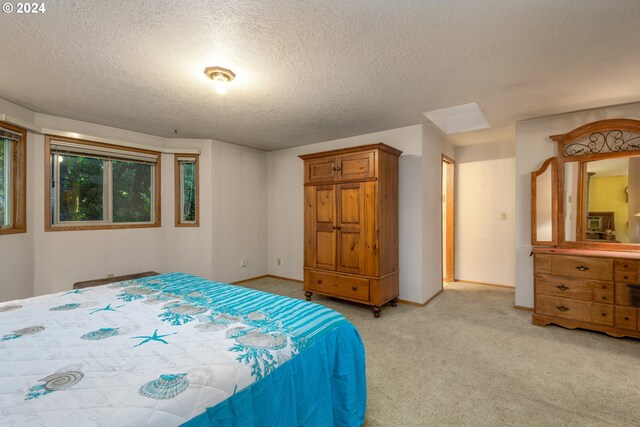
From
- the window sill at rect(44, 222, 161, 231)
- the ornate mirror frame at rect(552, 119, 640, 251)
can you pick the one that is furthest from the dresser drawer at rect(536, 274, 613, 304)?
the window sill at rect(44, 222, 161, 231)

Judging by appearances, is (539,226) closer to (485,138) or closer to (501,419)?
(485,138)

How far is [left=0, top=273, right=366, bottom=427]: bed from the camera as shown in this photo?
86 cm

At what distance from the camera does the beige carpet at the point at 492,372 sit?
178cm

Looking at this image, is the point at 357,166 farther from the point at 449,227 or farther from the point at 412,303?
the point at 449,227

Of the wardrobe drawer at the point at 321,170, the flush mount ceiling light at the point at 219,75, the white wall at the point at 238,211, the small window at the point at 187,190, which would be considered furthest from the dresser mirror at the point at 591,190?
the small window at the point at 187,190

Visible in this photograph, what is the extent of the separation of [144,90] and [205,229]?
2.23 meters

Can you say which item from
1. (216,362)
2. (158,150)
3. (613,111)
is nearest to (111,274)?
(158,150)

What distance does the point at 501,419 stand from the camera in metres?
1.73

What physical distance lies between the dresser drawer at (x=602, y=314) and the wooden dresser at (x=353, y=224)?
192 centimetres

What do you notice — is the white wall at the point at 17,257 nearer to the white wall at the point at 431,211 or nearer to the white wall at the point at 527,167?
the white wall at the point at 431,211

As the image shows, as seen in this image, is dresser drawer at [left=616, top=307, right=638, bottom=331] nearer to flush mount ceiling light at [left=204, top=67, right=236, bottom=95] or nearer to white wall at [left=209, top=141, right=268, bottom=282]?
flush mount ceiling light at [left=204, top=67, right=236, bottom=95]

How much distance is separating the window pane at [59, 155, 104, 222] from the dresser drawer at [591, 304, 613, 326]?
5683 mm

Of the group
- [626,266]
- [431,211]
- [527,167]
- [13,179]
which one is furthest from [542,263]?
[13,179]

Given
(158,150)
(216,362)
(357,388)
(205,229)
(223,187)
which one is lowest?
(357,388)
